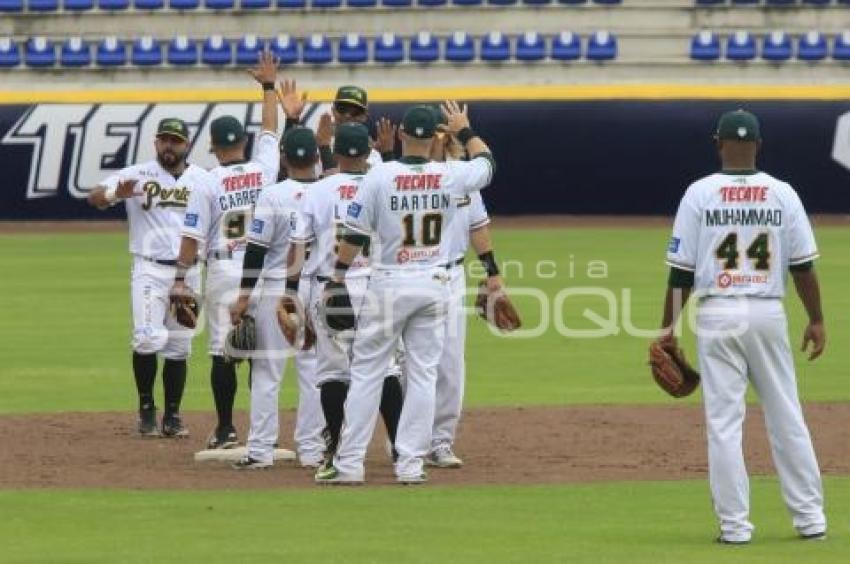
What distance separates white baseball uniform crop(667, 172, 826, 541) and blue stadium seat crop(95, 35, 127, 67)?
25.9 metres

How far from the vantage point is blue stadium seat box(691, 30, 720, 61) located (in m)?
33.4

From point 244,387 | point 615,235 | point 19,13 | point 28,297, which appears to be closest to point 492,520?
point 244,387

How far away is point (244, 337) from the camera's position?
11.7 m

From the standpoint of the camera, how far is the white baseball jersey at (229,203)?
12.3 meters

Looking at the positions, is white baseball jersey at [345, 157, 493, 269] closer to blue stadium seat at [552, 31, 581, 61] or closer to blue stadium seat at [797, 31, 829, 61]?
blue stadium seat at [552, 31, 581, 61]

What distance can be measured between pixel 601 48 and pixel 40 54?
9.22 m

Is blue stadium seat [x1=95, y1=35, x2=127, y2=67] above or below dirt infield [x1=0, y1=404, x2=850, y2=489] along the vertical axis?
above

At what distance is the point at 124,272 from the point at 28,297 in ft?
8.44

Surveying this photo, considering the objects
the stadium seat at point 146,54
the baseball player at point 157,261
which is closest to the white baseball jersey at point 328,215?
the baseball player at point 157,261

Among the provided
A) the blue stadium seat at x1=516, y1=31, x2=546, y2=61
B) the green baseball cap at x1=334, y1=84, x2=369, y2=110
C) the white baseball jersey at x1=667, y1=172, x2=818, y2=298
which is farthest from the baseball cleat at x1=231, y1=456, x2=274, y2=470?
the blue stadium seat at x1=516, y1=31, x2=546, y2=61

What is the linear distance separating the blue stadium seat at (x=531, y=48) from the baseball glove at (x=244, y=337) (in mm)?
22085

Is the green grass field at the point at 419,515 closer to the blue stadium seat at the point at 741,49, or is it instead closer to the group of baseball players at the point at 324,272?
the group of baseball players at the point at 324,272

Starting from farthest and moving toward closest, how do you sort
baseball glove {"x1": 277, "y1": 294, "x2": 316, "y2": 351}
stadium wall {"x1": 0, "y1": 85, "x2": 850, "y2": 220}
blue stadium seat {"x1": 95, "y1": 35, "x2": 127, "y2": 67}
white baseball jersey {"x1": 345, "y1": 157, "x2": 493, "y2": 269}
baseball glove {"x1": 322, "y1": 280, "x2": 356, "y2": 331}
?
blue stadium seat {"x1": 95, "y1": 35, "x2": 127, "y2": 67}
stadium wall {"x1": 0, "y1": 85, "x2": 850, "y2": 220}
baseball glove {"x1": 277, "y1": 294, "x2": 316, "y2": 351}
baseball glove {"x1": 322, "y1": 280, "x2": 356, "y2": 331}
white baseball jersey {"x1": 345, "y1": 157, "x2": 493, "y2": 269}

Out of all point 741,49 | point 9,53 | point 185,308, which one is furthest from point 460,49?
point 185,308
